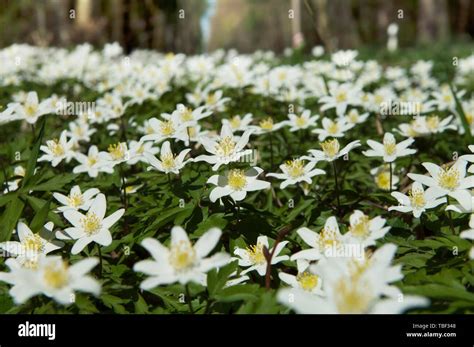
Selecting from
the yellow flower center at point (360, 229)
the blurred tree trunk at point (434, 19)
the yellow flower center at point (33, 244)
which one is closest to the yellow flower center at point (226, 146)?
the yellow flower center at point (360, 229)

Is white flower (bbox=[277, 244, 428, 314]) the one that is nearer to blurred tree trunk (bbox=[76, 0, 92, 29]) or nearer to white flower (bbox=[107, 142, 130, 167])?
white flower (bbox=[107, 142, 130, 167])

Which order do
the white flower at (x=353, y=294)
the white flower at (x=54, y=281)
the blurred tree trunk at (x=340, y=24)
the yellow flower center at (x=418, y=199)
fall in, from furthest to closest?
1. the blurred tree trunk at (x=340, y=24)
2. the yellow flower center at (x=418, y=199)
3. the white flower at (x=54, y=281)
4. the white flower at (x=353, y=294)

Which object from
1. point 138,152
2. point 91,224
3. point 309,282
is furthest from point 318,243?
point 138,152

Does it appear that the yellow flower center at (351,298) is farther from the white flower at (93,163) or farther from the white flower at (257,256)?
the white flower at (93,163)

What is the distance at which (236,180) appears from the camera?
1824 mm

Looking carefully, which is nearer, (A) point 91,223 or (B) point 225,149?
(A) point 91,223

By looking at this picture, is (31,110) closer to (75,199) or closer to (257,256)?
(75,199)

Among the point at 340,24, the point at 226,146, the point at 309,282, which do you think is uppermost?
the point at 340,24

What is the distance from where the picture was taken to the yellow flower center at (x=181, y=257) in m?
1.38

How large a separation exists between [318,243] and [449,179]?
1.77 feet

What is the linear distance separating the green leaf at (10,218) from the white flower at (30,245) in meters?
0.09

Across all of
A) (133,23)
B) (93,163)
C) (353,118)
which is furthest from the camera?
(133,23)

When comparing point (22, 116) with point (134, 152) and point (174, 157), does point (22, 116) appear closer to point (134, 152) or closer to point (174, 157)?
point (134, 152)
